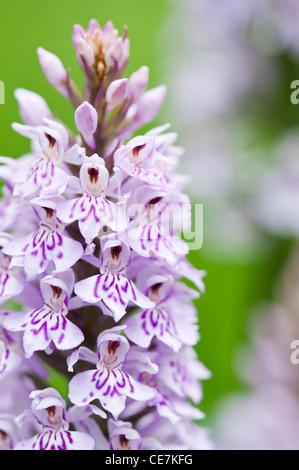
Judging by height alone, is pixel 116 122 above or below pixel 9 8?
below

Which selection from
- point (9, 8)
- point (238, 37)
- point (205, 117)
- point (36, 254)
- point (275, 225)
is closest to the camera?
point (36, 254)

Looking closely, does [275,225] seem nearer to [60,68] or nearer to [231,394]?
[231,394]

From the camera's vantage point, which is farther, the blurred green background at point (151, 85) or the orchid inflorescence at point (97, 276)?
the blurred green background at point (151, 85)

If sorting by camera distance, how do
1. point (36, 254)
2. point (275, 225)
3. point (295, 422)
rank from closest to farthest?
1. point (36, 254)
2. point (295, 422)
3. point (275, 225)

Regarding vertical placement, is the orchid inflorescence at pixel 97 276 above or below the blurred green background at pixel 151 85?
below

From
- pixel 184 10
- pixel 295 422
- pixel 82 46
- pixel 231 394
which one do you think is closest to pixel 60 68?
pixel 82 46
